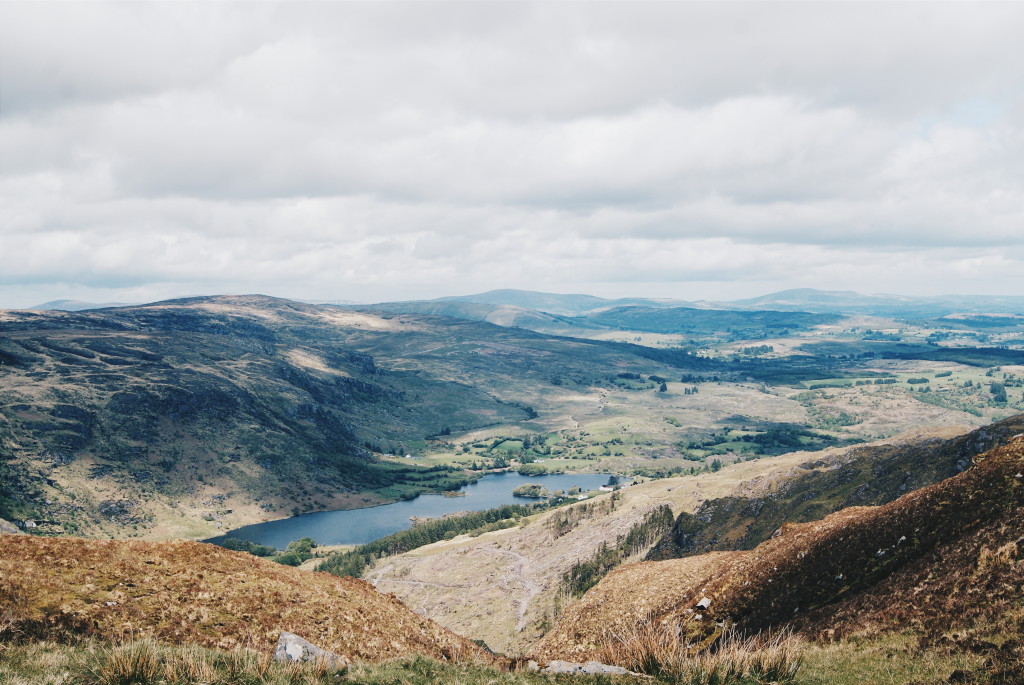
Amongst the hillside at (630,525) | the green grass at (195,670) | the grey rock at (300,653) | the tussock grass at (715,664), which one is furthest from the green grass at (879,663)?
the hillside at (630,525)

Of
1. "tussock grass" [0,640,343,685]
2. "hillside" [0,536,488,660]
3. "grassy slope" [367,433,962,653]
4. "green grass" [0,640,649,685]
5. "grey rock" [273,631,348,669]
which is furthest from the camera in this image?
"grassy slope" [367,433,962,653]

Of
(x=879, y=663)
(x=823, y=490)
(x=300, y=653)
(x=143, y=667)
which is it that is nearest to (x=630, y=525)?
(x=823, y=490)

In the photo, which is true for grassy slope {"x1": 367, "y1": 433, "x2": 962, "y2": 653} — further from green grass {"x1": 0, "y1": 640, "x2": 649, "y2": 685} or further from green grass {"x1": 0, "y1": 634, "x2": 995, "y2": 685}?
green grass {"x1": 0, "y1": 640, "x2": 649, "y2": 685}

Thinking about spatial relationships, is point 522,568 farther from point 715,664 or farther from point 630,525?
point 715,664

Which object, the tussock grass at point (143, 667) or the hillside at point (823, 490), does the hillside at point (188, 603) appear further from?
the hillside at point (823, 490)

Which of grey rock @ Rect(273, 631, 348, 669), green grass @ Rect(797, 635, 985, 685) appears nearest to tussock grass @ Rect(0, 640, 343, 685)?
grey rock @ Rect(273, 631, 348, 669)
